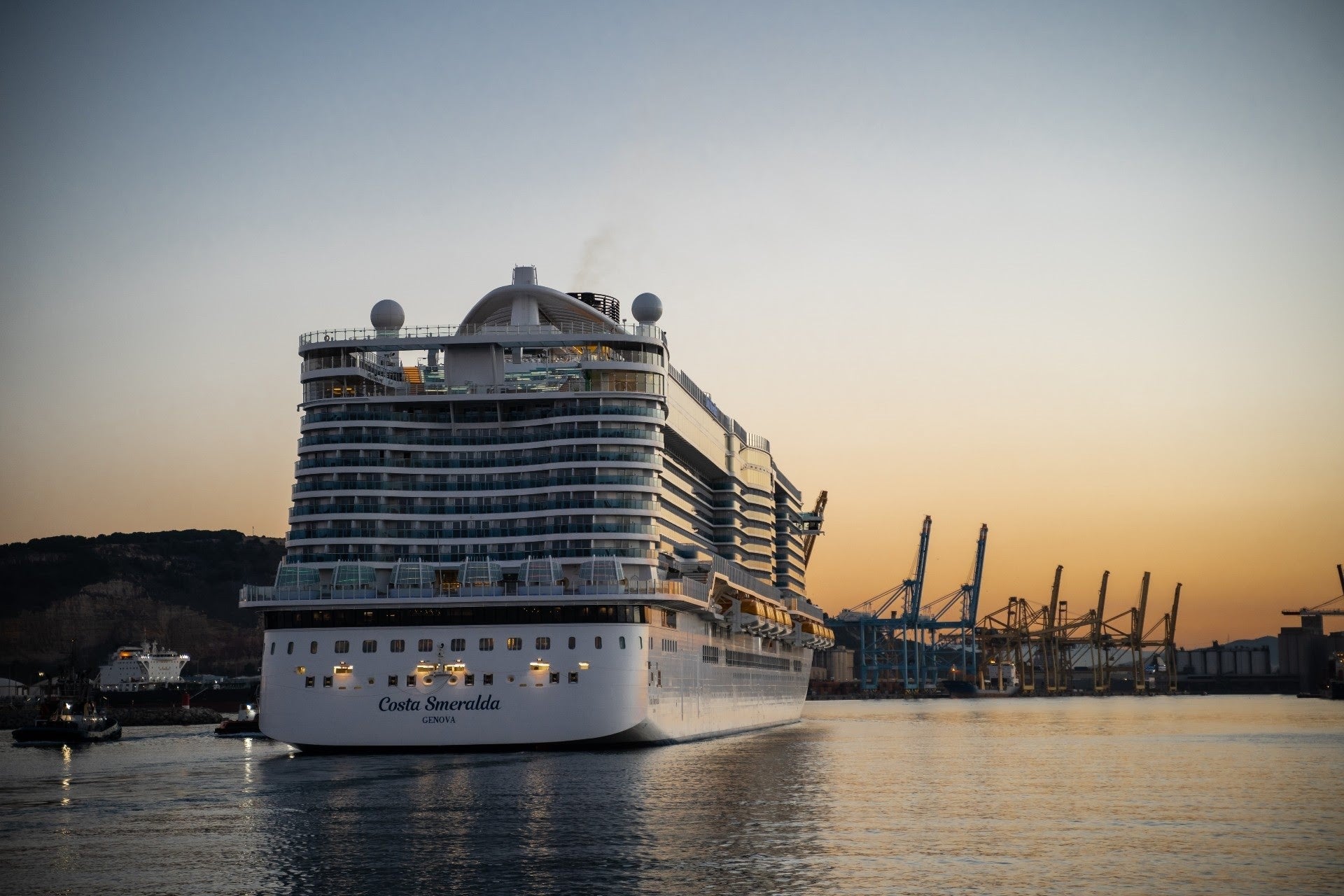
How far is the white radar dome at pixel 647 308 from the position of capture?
88.4 meters

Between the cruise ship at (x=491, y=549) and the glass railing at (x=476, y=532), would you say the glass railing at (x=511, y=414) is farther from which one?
the glass railing at (x=476, y=532)

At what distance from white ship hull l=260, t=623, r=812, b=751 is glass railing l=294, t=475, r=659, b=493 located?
7998 mm

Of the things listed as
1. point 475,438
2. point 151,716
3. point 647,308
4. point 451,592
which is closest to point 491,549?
point 451,592

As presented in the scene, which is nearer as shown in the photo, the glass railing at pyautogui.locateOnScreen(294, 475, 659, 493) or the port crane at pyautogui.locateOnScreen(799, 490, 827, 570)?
the glass railing at pyautogui.locateOnScreen(294, 475, 659, 493)

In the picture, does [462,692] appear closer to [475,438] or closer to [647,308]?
[475,438]

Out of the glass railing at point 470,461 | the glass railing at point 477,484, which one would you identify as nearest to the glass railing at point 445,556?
the glass railing at point 477,484

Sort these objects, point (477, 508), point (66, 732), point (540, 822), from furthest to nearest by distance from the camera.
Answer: point (66, 732) < point (477, 508) < point (540, 822)

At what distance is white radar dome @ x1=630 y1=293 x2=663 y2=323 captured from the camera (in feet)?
290

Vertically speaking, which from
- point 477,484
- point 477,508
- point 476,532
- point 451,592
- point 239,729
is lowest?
point 239,729

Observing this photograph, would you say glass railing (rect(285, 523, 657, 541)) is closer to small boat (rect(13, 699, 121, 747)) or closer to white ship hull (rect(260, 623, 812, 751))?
white ship hull (rect(260, 623, 812, 751))

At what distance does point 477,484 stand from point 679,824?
33.5 metres

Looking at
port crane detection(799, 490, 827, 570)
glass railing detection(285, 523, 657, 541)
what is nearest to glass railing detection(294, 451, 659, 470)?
glass railing detection(285, 523, 657, 541)

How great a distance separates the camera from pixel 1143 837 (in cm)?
4262

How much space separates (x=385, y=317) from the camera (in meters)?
79.4
